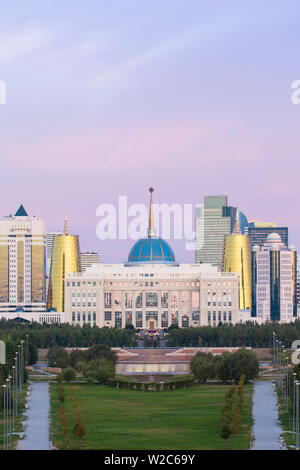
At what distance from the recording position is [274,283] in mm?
183875

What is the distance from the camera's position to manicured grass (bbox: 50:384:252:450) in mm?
60406

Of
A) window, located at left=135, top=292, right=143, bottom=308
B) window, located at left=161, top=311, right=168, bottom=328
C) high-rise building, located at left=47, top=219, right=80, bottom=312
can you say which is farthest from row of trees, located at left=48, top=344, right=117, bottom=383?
high-rise building, located at left=47, top=219, right=80, bottom=312

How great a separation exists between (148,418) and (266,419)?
6284 mm

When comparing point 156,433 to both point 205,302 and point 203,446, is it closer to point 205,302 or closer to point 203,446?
point 203,446

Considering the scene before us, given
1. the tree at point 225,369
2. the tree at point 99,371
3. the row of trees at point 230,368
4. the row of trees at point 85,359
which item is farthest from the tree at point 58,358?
the tree at point 225,369

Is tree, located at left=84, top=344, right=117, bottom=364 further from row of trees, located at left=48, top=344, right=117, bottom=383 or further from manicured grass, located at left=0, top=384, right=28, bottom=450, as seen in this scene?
manicured grass, located at left=0, top=384, right=28, bottom=450

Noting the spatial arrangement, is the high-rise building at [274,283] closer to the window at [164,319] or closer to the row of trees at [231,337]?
the window at [164,319]

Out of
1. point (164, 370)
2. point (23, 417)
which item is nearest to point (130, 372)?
point (164, 370)

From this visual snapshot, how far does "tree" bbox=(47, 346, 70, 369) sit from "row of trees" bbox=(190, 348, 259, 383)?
45.4 feet

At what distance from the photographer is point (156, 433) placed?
209ft

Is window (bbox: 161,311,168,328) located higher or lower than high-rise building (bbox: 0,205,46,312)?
lower

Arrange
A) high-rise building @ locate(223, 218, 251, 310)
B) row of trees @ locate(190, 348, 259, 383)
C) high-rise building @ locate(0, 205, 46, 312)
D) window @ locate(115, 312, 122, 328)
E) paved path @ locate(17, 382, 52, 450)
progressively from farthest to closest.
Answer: high-rise building @ locate(0, 205, 46, 312), high-rise building @ locate(223, 218, 251, 310), window @ locate(115, 312, 122, 328), row of trees @ locate(190, 348, 259, 383), paved path @ locate(17, 382, 52, 450)

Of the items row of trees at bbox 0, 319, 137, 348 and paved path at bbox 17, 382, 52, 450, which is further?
row of trees at bbox 0, 319, 137, 348
